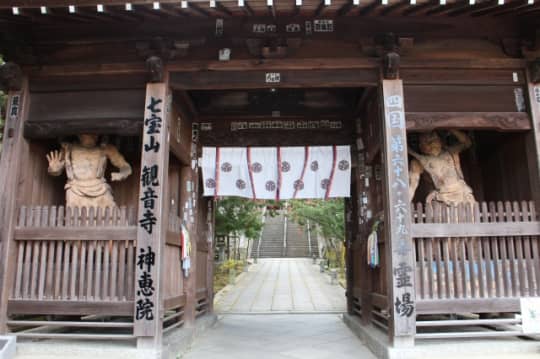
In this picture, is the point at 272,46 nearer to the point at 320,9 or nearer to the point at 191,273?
the point at 320,9

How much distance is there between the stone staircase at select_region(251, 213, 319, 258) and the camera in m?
31.0

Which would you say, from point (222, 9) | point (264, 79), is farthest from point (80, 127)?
point (264, 79)

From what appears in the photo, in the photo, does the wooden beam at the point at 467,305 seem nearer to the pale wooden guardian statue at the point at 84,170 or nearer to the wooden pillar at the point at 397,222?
the wooden pillar at the point at 397,222

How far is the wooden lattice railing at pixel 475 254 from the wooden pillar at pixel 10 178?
5526mm

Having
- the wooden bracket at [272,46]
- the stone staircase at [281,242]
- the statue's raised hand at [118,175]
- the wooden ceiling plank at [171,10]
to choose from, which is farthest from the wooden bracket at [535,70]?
the stone staircase at [281,242]

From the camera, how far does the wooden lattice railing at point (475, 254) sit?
535 cm

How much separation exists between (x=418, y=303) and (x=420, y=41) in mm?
3756

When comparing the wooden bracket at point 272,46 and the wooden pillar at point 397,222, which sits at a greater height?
the wooden bracket at point 272,46

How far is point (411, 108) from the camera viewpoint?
230 inches

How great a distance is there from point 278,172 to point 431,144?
281 centimetres

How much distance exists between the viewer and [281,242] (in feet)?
110

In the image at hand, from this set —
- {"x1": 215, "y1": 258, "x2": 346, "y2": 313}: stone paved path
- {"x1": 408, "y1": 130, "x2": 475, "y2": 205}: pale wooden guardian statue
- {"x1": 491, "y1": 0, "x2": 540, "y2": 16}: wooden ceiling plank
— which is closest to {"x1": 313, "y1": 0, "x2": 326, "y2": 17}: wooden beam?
{"x1": 491, "y1": 0, "x2": 540, "y2": 16}: wooden ceiling plank

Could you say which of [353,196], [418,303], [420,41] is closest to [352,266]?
[353,196]

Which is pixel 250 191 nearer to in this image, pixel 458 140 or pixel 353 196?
pixel 353 196
